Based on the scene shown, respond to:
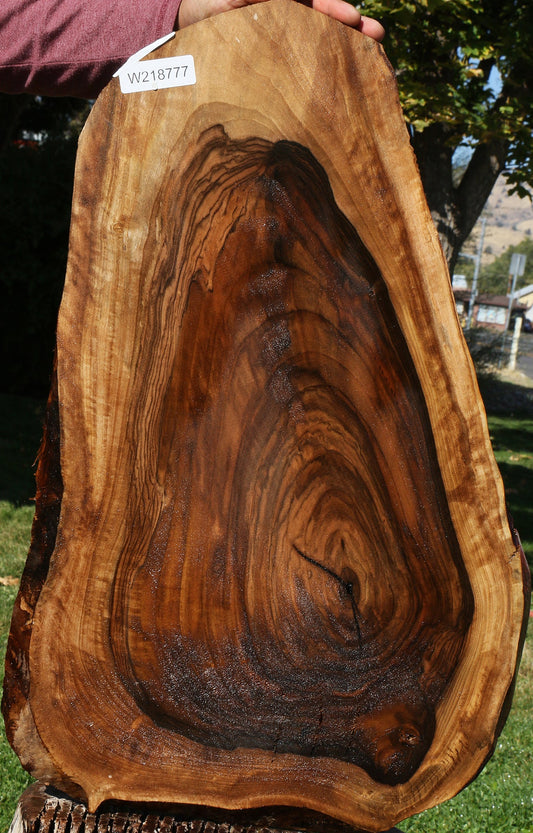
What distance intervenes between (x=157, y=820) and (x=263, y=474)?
0.70m

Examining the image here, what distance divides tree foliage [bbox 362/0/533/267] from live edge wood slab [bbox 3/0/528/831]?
3666 millimetres

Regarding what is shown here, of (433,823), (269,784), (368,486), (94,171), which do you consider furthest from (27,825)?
(433,823)

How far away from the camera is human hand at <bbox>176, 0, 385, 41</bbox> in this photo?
1371 millimetres

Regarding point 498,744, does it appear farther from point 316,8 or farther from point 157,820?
point 316,8

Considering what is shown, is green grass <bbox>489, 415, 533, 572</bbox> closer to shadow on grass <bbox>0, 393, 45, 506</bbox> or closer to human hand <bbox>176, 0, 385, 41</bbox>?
shadow on grass <bbox>0, 393, 45, 506</bbox>

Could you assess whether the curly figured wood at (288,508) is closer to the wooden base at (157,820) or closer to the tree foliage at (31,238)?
the wooden base at (157,820)

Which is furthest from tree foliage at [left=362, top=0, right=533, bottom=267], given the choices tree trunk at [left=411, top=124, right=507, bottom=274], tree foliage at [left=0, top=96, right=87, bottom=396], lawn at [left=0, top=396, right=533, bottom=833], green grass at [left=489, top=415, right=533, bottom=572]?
tree foliage at [left=0, top=96, right=87, bottom=396]

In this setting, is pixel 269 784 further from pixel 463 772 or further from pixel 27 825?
pixel 27 825

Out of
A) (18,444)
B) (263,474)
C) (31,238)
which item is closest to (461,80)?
(31,238)

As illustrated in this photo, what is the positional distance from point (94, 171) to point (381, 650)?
1.00 metres

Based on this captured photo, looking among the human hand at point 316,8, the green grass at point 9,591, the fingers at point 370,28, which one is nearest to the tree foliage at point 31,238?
the green grass at point 9,591

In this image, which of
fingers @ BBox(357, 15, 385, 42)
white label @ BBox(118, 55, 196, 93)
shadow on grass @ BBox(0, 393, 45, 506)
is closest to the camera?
white label @ BBox(118, 55, 196, 93)

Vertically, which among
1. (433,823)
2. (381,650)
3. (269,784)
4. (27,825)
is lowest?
(433,823)

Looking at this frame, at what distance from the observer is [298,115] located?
1327mm
